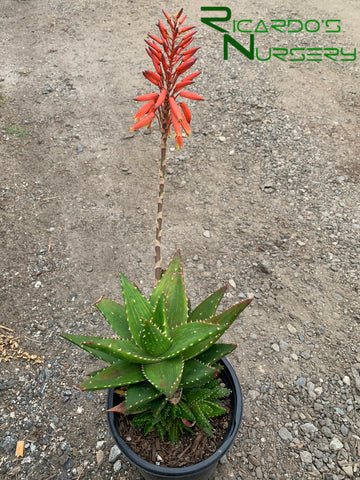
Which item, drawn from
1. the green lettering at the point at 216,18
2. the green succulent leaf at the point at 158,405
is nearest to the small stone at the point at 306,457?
the green succulent leaf at the point at 158,405

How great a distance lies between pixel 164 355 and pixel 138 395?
0.21 meters

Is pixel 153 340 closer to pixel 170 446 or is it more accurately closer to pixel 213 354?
pixel 213 354

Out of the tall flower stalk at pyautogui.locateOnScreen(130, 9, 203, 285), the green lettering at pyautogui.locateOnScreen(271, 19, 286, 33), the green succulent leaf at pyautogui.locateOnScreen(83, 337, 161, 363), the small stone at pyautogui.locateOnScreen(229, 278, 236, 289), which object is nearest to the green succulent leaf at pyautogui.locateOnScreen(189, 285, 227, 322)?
the green succulent leaf at pyautogui.locateOnScreen(83, 337, 161, 363)

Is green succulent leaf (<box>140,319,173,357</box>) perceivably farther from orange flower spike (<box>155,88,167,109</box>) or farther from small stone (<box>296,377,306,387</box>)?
small stone (<box>296,377,306,387</box>)

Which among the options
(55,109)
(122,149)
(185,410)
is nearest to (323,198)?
(122,149)

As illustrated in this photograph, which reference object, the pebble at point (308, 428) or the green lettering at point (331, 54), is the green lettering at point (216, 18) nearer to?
the green lettering at point (331, 54)

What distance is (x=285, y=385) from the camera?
2764 mm

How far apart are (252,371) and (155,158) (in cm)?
250

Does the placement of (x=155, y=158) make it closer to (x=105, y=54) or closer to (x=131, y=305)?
(x=105, y=54)

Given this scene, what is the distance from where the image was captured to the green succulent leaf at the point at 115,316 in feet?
6.28

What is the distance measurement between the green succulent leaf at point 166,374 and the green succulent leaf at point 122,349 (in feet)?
0.12

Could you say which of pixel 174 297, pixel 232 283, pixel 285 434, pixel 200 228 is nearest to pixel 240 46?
pixel 200 228

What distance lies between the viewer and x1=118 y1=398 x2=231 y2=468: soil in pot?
2.00 metres

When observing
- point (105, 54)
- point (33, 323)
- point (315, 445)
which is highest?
point (105, 54)
